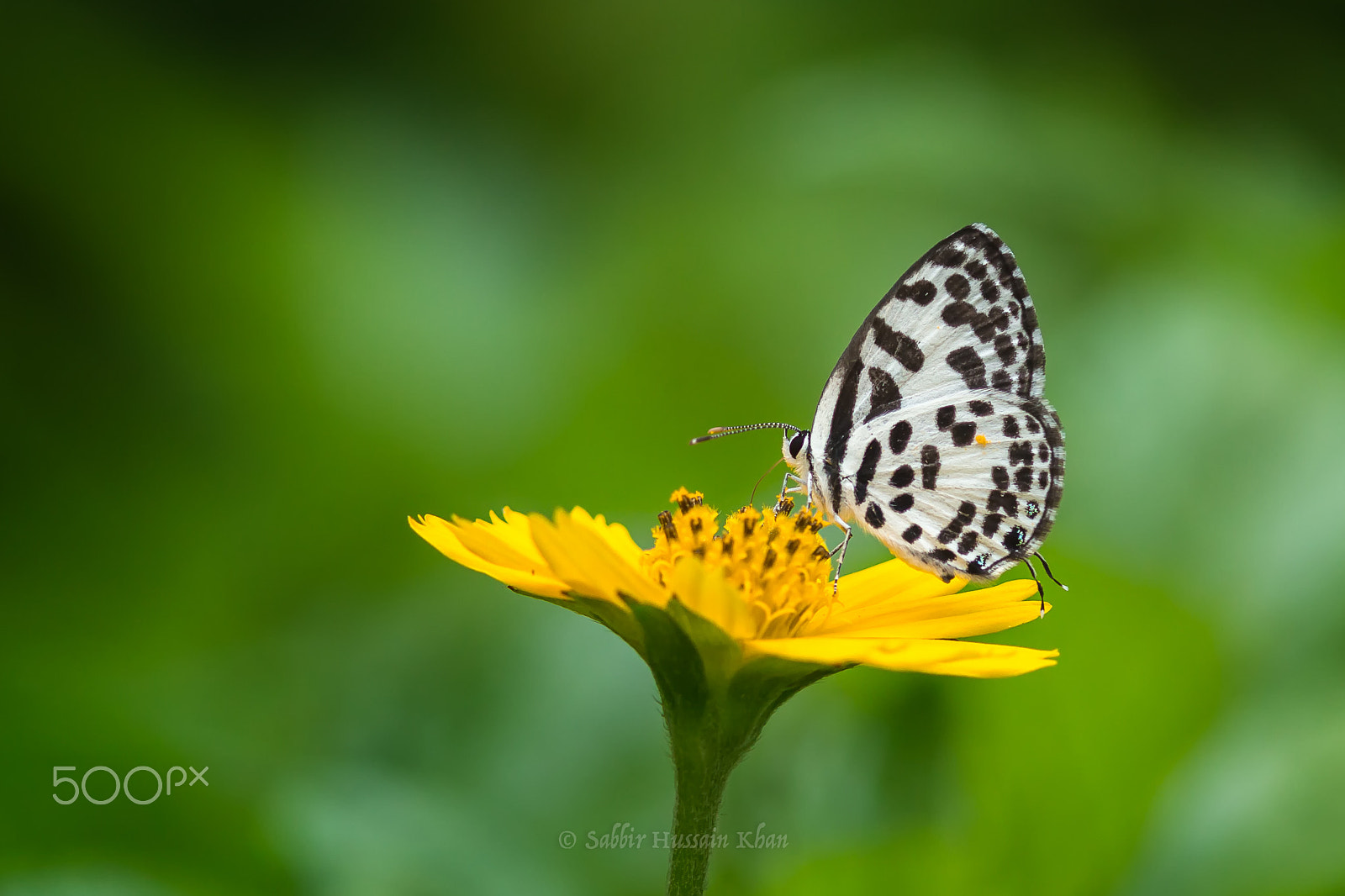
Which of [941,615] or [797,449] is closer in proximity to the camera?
[941,615]

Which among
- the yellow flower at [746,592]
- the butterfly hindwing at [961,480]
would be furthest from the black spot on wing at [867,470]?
the yellow flower at [746,592]

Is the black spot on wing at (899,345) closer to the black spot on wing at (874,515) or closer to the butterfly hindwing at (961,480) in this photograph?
the butterfly hindwing at (961,480)

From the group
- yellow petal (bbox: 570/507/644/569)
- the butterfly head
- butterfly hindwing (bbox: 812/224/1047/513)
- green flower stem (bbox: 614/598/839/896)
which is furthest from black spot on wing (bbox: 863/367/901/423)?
green flower stem (bbox: 614/598/839/896)
